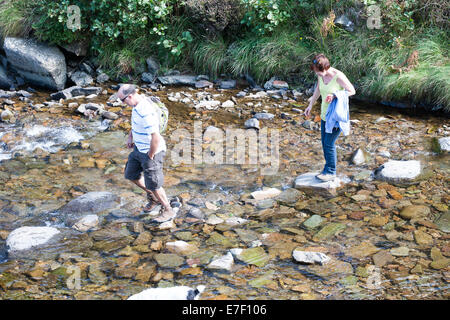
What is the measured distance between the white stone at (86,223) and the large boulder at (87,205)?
0.11m

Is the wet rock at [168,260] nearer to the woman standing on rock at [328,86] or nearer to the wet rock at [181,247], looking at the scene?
the wet rock at [181,247]

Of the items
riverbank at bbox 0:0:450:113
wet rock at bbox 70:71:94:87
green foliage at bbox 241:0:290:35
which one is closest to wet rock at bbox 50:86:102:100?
wet rock at bbox 70:71:94:87

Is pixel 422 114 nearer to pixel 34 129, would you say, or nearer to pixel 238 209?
pixel 238 209

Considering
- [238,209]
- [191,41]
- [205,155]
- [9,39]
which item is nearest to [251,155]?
[205,155]

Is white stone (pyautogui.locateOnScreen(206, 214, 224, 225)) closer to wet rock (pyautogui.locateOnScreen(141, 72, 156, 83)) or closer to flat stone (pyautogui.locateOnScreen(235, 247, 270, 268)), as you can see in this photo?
flat stone (pyautogui.locateOnScreen(235, 247, 270, 268))

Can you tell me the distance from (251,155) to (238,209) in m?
1.70

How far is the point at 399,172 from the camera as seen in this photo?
20.1 feet

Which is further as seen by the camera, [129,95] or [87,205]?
[87,205]

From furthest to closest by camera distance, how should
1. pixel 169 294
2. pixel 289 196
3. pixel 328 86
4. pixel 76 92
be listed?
pixel 76 92, pixel 289 196, pixel 328 86, pixel 169 294

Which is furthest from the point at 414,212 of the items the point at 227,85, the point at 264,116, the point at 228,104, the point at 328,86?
the point at 227,85

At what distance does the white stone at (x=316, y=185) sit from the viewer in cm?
591

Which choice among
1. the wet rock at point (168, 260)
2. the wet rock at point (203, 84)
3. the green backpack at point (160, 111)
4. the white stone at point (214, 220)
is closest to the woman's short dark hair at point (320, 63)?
the green backpack at point (160, 111)

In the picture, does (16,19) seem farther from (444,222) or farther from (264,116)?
(444,222)

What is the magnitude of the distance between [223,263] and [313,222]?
1.36 meters
